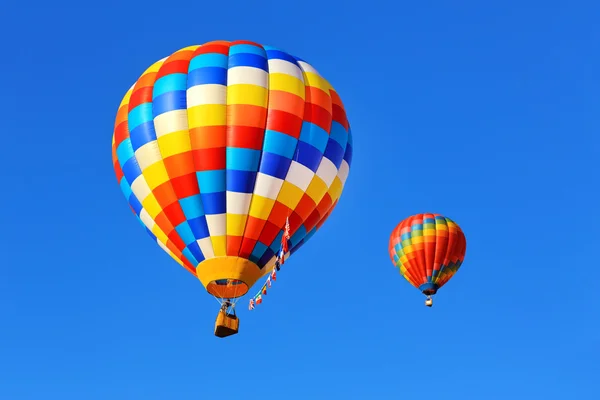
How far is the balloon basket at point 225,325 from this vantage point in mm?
18656

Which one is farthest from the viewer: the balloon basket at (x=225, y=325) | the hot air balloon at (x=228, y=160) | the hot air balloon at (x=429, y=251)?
the hot air balloon at (x=429, y=251)

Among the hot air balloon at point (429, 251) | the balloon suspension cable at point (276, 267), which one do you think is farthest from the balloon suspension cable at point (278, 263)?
the hot air balloon at point (429, 251)

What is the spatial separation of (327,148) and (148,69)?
453 cm

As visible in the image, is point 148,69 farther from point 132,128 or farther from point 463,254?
point 463,254

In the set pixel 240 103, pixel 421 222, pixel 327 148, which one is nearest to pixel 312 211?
pixel 327 148

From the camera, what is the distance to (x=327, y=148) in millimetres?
20250

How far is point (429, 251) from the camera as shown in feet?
105

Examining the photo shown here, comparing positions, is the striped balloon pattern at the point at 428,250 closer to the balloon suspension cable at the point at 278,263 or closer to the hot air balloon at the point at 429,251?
the hot air balloon at the point at 429,251

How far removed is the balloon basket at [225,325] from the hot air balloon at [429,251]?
14.2 meters

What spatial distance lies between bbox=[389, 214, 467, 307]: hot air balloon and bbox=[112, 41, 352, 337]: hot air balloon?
11967 millimetres

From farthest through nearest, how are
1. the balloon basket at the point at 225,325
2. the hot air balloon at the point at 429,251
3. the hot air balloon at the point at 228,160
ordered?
the hot air balloon at the point at 429,251
the hot air balloon at the point at 228,160
the balloon basket at the point at 225,325

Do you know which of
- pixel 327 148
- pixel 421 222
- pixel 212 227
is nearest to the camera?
pixel 212 227

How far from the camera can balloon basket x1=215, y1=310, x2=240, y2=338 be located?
18.7 m

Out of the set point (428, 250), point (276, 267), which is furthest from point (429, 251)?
point (276, 267)
